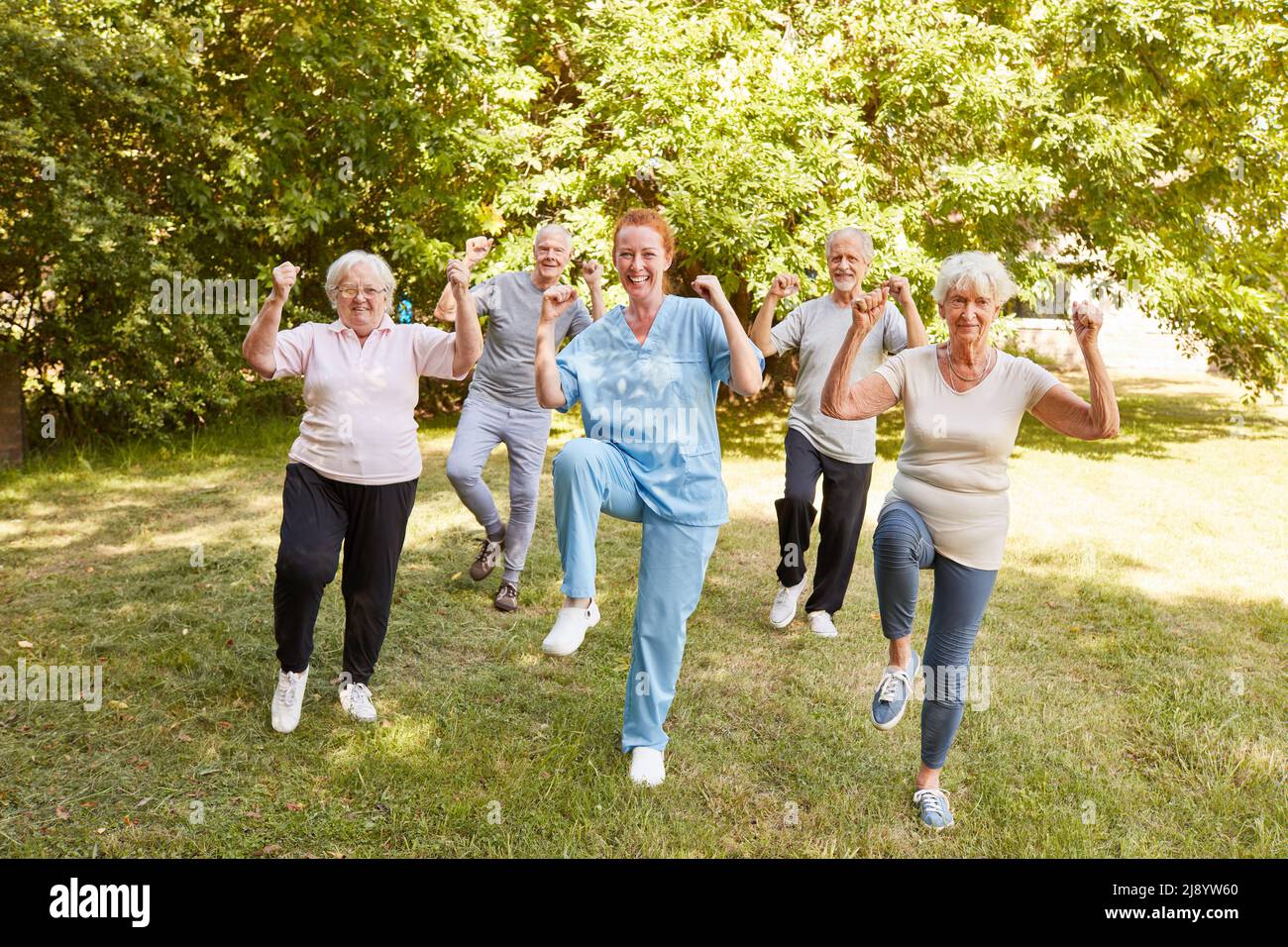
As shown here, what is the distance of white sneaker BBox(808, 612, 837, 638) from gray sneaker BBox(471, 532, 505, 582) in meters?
2.18

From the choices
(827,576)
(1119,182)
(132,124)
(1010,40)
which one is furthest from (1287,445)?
(132,124)

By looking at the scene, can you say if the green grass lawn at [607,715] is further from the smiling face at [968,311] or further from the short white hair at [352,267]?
the short white hair at [352,267]

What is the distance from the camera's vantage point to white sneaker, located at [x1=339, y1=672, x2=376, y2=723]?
4754 mm

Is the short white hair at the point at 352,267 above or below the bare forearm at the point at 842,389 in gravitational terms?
above

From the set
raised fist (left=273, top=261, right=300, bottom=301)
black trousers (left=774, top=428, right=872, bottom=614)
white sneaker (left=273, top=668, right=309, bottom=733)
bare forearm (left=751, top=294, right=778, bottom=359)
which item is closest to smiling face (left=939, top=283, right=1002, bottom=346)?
bare forearm (left=751, top=294, right=778, bottom=359)

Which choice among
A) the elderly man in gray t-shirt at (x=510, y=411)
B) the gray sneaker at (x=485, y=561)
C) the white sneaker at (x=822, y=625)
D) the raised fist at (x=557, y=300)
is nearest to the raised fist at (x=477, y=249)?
the raised fist at (x=557, y=300)

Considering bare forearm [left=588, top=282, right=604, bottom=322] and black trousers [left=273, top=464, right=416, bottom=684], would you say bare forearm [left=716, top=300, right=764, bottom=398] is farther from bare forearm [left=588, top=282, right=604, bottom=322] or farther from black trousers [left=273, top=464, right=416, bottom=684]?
black trousers [left=273, top=464, right=416, bottom=684]

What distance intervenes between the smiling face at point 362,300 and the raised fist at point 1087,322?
2825 mm

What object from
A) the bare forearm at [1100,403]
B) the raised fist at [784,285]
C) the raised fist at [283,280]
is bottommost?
the bare forearm at [1100,403]

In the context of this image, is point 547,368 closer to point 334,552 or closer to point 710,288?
point 710,288

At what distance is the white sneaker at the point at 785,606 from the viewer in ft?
20.8

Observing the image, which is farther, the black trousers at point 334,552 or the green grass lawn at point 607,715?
the black trousers at point 334,552

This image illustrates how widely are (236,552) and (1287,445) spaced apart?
1410 cm
